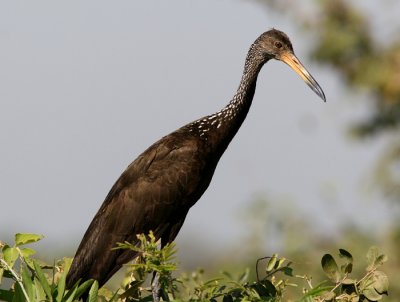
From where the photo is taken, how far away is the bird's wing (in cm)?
631

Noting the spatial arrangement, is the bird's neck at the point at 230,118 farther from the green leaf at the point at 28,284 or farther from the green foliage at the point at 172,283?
the green leaf at the point at 28,284

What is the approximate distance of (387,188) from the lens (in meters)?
11.7

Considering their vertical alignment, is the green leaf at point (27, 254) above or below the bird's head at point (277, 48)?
below

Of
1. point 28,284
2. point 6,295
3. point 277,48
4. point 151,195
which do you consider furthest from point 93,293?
point 277,48

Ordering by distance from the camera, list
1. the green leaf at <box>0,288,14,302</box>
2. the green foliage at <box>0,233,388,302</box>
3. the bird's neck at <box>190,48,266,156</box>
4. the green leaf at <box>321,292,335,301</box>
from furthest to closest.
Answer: the bird's neck at <box>190,48,266,156</box>
the green leaf at <box>321,292,335,301</box>
the green leaf at <box>0,288,14,302</box>
the green foliage at <box>0,233,388,302</box>

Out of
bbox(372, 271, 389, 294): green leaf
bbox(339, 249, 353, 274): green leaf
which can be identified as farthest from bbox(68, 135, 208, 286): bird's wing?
bbox(372, 271, 389, 294): green leaf

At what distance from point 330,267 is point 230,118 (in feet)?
8.27

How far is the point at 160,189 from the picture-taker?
643 cm

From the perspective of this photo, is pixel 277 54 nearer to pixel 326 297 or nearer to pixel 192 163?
pixel 192 163

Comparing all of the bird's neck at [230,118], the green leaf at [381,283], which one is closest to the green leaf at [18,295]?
the green leaf at [381,283]

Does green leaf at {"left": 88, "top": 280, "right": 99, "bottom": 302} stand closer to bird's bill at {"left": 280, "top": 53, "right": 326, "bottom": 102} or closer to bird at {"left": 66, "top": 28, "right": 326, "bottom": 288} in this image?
bird at {"left": 66, "top": 28, "right": 326, "bottom": 288}

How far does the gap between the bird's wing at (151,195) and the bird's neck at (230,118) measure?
0.64ft

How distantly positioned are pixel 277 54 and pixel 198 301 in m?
3.49

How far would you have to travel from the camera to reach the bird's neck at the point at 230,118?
21.5 ft
